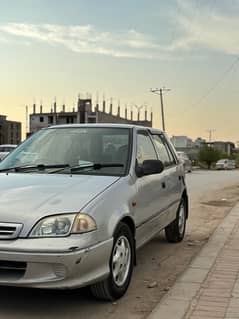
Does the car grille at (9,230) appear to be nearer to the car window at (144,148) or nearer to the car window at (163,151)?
the car window at (144,148)

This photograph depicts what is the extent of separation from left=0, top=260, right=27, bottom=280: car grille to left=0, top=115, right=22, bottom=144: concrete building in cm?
9798

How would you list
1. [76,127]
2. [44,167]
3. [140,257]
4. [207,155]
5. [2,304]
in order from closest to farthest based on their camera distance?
[2,304]
[44,167]
[76,127]
[140,257]
[207,155]

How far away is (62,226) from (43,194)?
0.44 metres

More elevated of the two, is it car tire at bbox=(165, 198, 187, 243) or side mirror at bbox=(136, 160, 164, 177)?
side mirror at bbox=(136, 160, 164, 177)

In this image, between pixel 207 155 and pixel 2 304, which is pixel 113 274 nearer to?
pixel 2 304

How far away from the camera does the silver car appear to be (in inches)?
169

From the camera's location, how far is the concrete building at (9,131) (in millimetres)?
102925

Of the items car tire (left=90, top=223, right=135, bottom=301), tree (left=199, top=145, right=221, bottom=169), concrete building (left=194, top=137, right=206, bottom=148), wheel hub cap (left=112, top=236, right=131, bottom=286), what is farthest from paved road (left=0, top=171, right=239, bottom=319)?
concrete building (left=194, top=137, right=206, bottom=148)

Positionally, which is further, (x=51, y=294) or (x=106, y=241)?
(x=51, y=294)

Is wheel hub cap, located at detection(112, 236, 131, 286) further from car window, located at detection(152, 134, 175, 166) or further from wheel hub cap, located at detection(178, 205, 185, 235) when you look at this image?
wheel hub cap, located at detection(178, 205, 185, 235)

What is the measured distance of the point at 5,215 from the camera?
4410 mm

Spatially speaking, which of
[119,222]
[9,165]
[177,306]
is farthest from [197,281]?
[9,165]

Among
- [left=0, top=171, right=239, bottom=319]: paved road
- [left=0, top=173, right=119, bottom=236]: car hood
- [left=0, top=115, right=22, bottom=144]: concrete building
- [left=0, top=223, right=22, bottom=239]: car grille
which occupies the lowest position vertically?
[left=0, top=171, right=239, bottom=319]: paved road

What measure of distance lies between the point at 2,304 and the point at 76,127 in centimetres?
239
